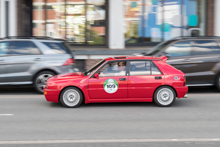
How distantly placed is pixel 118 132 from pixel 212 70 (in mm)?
5810

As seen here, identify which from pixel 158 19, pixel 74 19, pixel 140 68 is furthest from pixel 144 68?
pixel 74 19

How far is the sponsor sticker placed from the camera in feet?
28.2

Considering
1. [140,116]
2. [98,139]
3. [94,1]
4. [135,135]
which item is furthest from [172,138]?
[94,1]

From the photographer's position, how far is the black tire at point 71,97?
8609mm

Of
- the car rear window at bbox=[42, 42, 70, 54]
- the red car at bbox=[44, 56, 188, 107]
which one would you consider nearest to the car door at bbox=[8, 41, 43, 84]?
the car rear window at bbox=[42, 42, 70, 54]

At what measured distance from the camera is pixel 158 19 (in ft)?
56.0

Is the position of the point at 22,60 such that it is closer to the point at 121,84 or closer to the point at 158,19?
the point at 121,84

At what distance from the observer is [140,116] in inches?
305

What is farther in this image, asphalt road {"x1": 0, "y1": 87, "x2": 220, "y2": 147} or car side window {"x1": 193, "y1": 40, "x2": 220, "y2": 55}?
car side window {"x1": 193, "y1": 40, "x2": 220, "y2": 55}

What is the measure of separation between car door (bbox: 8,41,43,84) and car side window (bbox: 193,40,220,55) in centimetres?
487

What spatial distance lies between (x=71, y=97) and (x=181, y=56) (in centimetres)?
423

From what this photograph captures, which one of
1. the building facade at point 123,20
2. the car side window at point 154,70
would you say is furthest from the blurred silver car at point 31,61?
the building facade at point 123,20

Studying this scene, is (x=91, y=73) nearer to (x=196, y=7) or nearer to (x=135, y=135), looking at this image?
(x=135, y=135)

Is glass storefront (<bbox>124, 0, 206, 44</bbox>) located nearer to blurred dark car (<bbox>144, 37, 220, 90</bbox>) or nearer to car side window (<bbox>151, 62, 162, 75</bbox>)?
blurred dark car (<bbox>144, 37, 220, 90</bbox>)
